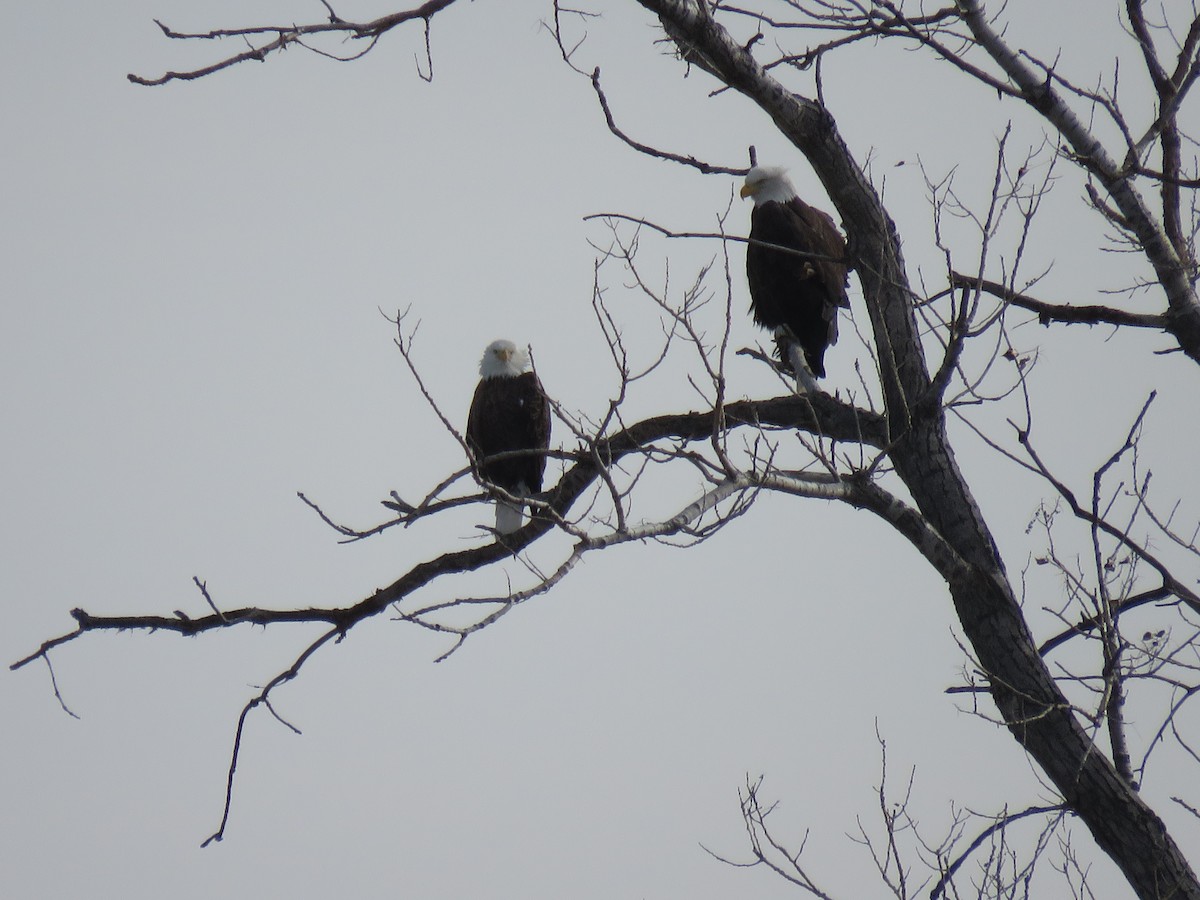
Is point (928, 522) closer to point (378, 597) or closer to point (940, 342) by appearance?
point (940, 342)

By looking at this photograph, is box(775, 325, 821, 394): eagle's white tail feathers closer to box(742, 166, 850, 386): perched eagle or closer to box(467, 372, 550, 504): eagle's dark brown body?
box(742, 166, 850, 386): perched eagle

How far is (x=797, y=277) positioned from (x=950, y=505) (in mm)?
1634

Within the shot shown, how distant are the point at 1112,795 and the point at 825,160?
1797 millimetres

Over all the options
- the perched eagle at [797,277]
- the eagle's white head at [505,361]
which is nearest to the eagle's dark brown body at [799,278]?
the perched eagle at [797,277]

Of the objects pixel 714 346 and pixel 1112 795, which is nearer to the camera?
pixel 714 346

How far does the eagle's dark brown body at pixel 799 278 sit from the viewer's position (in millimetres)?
4789

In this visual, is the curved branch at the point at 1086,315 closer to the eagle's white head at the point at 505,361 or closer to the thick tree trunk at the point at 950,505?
the thick tree trunk at the point at 950,505

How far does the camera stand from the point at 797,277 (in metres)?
4.79

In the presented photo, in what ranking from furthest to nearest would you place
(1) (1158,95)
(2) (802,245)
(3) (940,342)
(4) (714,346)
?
(2) (802,245), (1) (1158,95), (3) (940,342), (4) (714,346)

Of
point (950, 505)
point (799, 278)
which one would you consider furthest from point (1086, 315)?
point (799, 278)

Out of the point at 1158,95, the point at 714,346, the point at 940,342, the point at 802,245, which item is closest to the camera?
the point at 714,346

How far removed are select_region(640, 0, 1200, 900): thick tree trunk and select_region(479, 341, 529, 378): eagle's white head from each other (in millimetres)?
2594

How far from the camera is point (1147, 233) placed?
3.39m

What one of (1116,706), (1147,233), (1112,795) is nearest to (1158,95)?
(1147,233)
